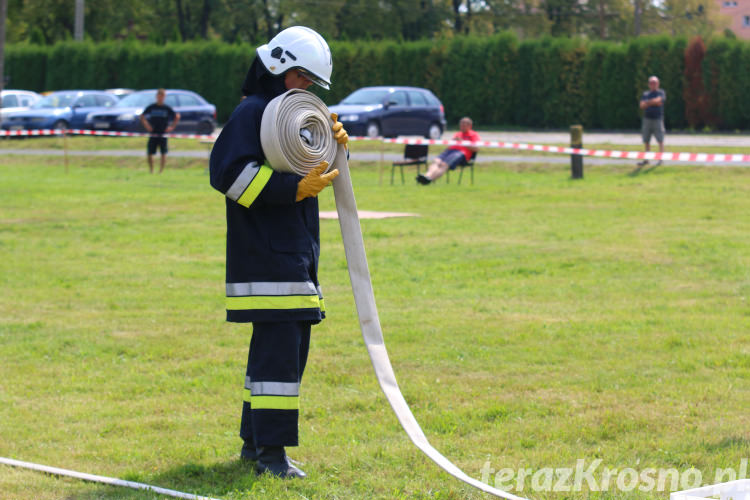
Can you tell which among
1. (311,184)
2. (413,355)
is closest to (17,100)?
(413,355)

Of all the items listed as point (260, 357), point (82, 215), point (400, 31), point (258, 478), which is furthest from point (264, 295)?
point (400, 31)

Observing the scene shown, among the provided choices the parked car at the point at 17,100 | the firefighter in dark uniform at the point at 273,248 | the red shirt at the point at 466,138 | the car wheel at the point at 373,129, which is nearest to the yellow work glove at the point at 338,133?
the firefighter in dark uniform at the point at 273,248

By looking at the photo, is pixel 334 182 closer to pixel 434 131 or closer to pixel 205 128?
pixel 434 131

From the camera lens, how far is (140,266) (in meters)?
10.7

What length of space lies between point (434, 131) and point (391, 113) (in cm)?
195

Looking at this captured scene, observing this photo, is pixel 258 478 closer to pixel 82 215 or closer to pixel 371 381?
pixel 371 381

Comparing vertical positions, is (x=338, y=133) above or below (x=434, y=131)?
above

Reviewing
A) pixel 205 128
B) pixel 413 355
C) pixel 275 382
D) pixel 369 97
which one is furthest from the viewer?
pixel 205 128

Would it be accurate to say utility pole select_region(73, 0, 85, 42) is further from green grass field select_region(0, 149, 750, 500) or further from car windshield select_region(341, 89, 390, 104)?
green grass field select_region(0, 149, 750, 500)

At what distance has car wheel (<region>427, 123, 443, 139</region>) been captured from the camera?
29.8 m

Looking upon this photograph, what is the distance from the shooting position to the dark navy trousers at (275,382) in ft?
15.1

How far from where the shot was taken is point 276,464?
4645mm

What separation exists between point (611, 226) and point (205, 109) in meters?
20.4

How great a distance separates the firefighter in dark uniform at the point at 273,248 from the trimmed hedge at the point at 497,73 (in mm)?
34378
